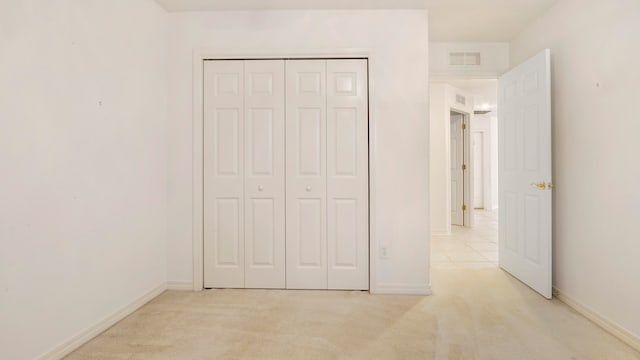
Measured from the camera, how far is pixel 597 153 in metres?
2.41

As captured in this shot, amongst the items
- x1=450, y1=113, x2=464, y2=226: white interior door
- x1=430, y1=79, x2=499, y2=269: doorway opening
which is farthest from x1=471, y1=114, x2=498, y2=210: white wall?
x1=450, y1=113, x2=464, y2=226: white interior door

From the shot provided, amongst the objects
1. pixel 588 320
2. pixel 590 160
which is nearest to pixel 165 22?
pixel 590 160

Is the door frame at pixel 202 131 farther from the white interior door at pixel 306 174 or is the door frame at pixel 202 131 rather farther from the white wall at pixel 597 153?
the white wall at pixel 597 153

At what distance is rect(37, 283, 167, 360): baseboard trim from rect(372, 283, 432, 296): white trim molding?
198cm

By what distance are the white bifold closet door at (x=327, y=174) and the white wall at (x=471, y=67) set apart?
128 centimetres

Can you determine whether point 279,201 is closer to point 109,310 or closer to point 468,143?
point 109,310

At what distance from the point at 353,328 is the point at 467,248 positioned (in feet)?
9.70

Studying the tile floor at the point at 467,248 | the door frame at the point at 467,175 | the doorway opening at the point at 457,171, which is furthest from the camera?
the door frame at the point at 467,175

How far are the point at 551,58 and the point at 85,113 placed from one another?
3.77m

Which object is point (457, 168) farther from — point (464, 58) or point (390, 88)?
point (390, 88)

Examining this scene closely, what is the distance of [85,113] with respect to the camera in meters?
2.15

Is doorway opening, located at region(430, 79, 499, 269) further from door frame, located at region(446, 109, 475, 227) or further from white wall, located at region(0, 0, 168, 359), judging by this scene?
white wall, located at region(0, 0, 168, 359)

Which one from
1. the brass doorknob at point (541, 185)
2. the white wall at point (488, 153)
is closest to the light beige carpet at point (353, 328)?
the brass doorknob at point (541, 185)

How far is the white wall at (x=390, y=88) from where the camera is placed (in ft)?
9.74
